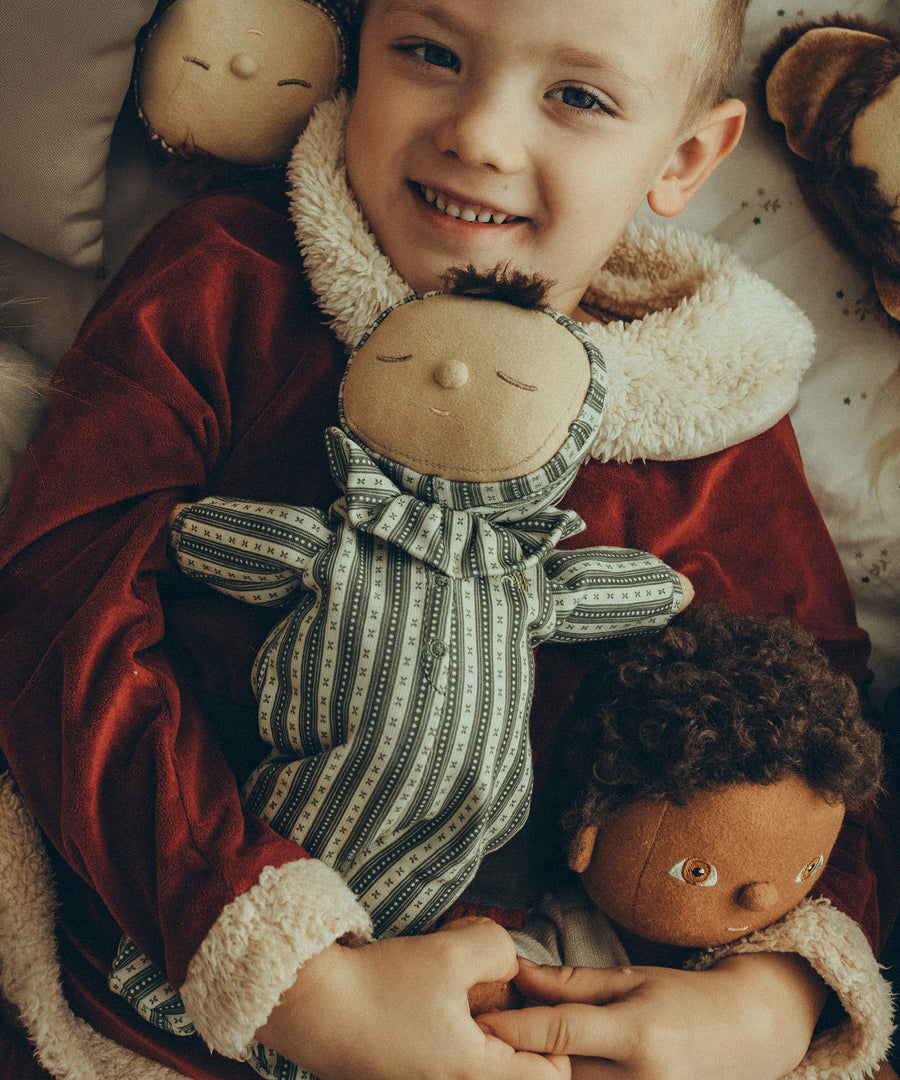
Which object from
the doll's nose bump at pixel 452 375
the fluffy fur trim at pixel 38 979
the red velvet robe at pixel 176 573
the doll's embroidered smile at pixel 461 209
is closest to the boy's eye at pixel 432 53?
the doll's embroidered smile at pixel 461 209

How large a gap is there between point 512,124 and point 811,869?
0.67m

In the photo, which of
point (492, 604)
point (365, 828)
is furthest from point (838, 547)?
point (365, 828)

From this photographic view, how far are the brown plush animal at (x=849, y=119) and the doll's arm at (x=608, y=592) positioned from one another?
49 cm

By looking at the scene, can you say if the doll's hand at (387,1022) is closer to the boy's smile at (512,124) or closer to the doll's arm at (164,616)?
the doll's arm at (164,616)

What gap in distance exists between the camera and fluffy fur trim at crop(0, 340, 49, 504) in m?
0.78

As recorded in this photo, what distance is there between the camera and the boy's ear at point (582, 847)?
737mm

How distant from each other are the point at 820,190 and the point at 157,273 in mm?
725

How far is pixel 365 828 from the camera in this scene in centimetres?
67

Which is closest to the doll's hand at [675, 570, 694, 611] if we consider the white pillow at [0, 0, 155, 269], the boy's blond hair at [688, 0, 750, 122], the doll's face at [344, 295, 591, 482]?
the doll's face at [344, 295, 591, 482]

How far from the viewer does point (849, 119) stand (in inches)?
36.4

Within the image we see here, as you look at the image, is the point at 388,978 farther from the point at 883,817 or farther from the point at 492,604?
the point at 883,817

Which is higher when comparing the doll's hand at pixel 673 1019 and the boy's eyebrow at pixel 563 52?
the boy's eyebrow at pixel 563 52

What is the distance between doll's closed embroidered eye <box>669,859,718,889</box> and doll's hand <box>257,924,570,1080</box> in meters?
0.18

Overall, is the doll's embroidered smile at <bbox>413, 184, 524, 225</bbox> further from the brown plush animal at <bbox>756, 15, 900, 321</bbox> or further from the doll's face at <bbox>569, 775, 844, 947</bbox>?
the doll's face at <bbox>569, 775, 844, 947</bbox>
